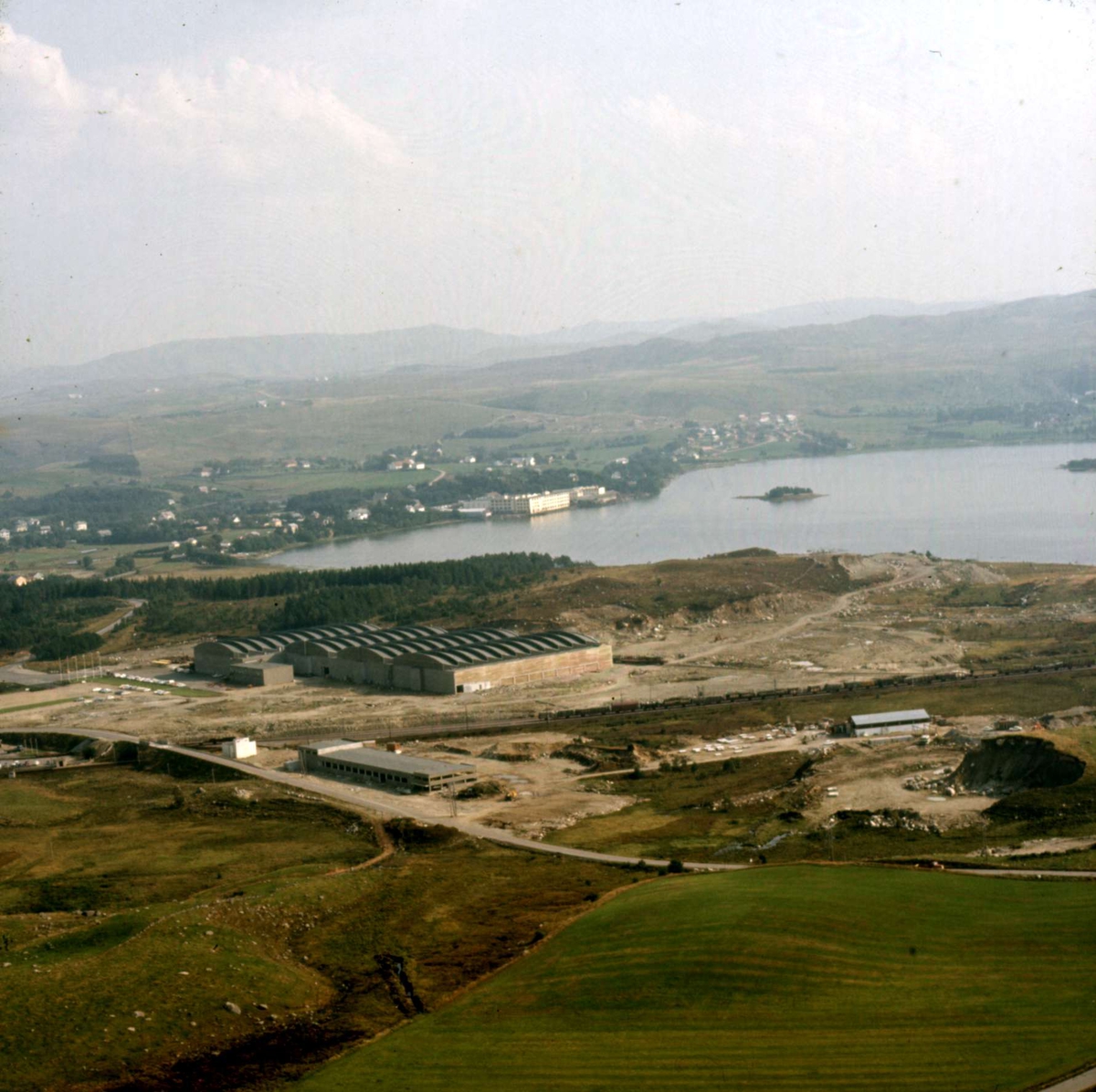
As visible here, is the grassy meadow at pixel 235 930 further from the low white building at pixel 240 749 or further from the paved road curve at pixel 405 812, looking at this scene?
the low white building at pixel 240 749

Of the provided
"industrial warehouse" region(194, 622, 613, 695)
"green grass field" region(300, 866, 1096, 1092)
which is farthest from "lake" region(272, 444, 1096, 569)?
"green grass field" region(300, 866, 1096, 1092)

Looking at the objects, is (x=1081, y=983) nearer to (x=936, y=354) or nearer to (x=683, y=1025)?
(x=683, y=1025)

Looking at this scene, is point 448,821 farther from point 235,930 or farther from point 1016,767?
point 1016,767

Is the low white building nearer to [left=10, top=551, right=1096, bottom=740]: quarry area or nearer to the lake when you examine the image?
[left=10, top=551, right=1096, bottom=740]: quarry area

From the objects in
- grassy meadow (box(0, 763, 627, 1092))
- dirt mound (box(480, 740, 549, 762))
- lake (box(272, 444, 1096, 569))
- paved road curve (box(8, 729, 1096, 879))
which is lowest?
lake (box(272, 444, 1096, 569))

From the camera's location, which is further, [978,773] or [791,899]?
[978,773]

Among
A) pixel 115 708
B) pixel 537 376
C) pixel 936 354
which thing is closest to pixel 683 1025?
pixel 115 708
